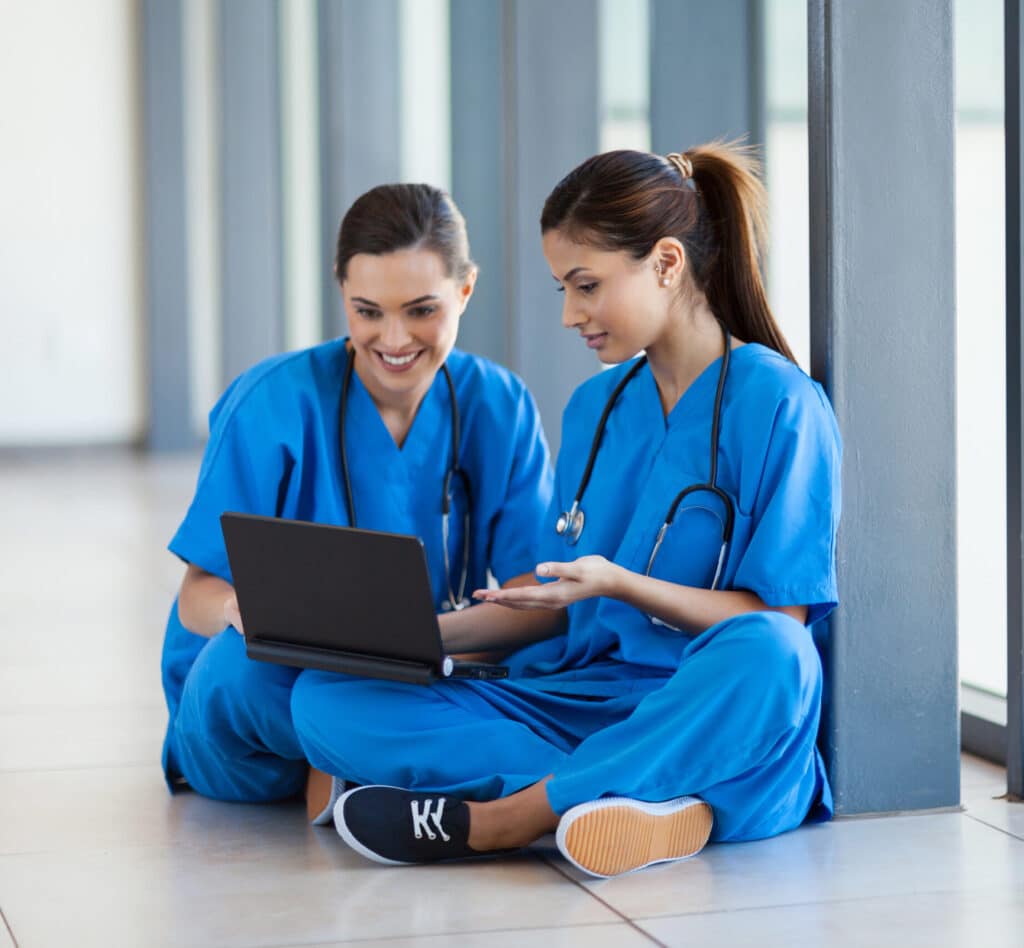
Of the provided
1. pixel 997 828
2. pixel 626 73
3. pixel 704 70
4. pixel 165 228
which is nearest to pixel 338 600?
pixel 997 828

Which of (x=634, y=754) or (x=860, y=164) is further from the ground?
(x=860, y=164)

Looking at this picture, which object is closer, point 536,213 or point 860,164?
point 860,164

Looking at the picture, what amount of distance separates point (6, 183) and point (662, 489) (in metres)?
6.77

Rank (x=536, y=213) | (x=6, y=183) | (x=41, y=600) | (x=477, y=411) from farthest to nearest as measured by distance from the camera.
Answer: (x=6, y=183), (x=41, y=600), (x=536, y=213), (x=477, y=411)

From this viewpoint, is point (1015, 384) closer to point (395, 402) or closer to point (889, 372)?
point (889, 372)

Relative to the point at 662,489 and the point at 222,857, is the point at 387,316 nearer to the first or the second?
the point at 662,489

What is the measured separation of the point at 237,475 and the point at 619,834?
2.48 ft

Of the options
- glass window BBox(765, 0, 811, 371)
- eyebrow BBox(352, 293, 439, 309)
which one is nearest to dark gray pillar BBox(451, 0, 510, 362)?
glass window BBox(765, 0, 811, 371)

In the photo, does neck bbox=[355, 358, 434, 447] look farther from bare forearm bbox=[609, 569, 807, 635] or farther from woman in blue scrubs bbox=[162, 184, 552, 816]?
bare forearm bbox=[609, 569, 807, 635]

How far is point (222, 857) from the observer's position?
2.08 metres

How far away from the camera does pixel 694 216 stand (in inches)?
83.6

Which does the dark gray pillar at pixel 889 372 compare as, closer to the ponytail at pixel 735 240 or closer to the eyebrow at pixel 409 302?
the ponytail at pixel 735 240

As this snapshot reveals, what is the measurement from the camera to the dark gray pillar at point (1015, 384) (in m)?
2.20

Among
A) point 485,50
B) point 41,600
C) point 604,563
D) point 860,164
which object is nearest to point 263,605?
point 604,563
